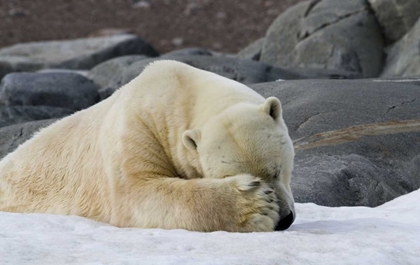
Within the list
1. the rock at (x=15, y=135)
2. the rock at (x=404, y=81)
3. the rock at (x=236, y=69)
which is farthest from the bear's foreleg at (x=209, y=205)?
the rock at (x=236, y=69)

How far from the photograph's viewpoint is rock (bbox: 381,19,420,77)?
11.2 m

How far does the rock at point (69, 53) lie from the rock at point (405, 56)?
5706 millimetres

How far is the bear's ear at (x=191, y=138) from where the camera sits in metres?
3.59

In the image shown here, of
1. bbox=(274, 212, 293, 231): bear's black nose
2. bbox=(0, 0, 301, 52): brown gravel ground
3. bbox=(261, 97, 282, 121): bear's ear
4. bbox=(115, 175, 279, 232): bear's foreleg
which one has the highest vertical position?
bbox=(261, 97, 282, 121): bear's ear

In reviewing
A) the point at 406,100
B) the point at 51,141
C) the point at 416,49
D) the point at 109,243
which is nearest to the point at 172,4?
the point at 416,49

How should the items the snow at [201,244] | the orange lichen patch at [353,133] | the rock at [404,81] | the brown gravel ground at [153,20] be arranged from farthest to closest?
the brown gravel ground at [153,20], the rock at [404,81], the orange lichen patch at [353,133], the snow at [201,244]

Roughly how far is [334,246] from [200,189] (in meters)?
0.72

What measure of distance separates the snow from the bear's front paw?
132 mm

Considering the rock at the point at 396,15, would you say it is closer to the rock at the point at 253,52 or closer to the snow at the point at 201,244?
the rock at the point at 253,52

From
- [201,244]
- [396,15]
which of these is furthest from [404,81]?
[396,15]

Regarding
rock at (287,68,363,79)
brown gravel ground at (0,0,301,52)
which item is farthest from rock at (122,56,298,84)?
brown gravel ground at (0,0,301,52)

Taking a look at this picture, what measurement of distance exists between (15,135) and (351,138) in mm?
3118

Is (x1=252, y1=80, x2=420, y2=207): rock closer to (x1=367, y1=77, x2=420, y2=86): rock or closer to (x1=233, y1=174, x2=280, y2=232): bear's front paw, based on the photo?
(x1=367, y1=77, x2=420, y2=86): rock

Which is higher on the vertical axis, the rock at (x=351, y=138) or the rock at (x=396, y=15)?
the rock at (x=351, y=138)
